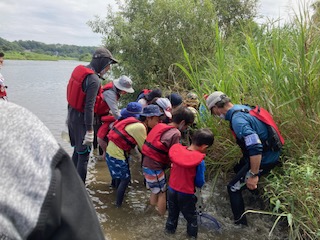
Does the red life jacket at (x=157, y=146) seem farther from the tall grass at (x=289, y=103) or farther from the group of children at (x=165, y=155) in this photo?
the tall grass at (x=289, y=103)

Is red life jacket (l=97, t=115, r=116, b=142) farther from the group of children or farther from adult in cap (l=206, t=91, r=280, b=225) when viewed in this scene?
adult in cap (l=206, t=91, r=280, b=225)

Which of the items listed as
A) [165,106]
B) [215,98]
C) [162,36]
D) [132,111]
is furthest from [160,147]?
[162,36]

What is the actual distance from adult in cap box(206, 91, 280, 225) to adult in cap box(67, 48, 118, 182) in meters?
1.53

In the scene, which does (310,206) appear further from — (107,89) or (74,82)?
(107,89)

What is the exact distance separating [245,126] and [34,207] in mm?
3000

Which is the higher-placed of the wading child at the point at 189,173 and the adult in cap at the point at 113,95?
the adult in cap at the point at 113,95

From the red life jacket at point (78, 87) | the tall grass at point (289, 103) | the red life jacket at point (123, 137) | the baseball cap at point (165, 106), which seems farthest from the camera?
the baseball cap at point (165, 106)

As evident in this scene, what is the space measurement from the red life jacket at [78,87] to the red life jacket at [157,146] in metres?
1.06

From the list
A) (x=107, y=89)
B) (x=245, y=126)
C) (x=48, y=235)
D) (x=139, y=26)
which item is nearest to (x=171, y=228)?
(x=245, y=126)

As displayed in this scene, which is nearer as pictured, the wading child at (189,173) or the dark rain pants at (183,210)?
the wading child at (189,173)

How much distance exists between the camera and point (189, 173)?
3.58m

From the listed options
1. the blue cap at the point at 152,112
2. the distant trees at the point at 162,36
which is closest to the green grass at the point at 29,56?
the distant trees at the point at 162,36

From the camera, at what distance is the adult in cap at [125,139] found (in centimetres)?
435

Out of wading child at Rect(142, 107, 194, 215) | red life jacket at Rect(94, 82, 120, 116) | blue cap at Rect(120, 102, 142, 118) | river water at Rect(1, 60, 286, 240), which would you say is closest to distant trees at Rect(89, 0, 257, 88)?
red life jacket at Rect(94, 82, 120, 116)
